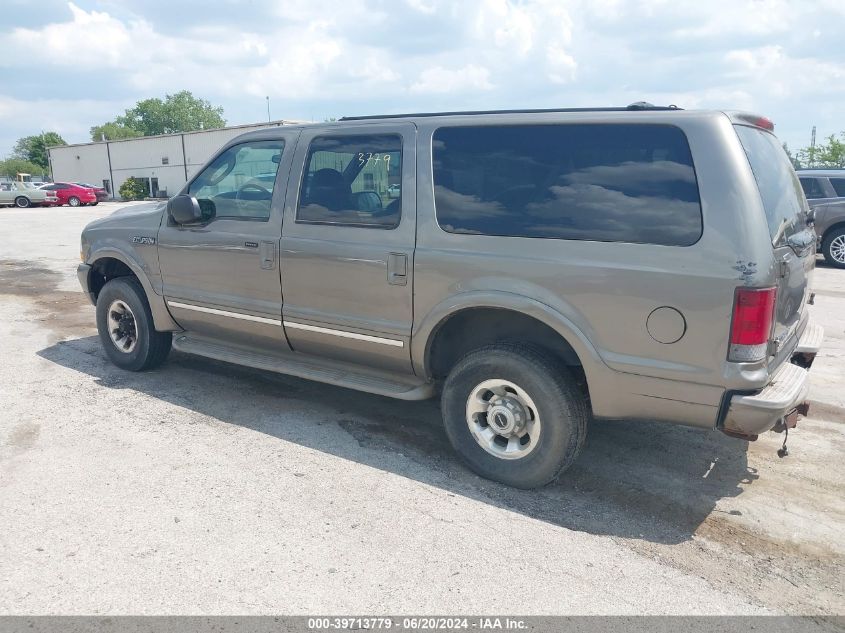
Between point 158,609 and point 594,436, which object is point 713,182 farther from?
point 158,609

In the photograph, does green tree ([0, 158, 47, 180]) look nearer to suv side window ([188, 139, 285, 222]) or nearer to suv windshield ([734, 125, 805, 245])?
suv side window ([188, 139, 285, 222])

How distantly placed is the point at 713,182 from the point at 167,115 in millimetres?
120744

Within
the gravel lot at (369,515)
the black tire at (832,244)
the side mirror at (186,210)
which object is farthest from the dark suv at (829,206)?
the side mirror at (186,210)

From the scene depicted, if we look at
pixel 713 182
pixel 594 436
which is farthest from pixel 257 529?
pixel 713 182

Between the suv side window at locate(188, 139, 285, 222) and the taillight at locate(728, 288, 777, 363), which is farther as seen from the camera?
the suv side window at locate(188, 139, 285, 222)

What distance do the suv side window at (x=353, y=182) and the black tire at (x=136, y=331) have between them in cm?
194

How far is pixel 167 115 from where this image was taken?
363 feet

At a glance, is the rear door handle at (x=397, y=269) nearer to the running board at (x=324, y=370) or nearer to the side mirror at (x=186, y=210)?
the running board at (x=324, y=370)

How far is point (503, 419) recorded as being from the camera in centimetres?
376

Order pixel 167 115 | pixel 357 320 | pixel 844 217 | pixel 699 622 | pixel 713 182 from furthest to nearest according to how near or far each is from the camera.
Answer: pixel 167 115, pixel 844 217, pixel 357 320, pixel 713 182, pixel 699 622

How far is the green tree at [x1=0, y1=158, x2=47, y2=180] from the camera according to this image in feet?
310

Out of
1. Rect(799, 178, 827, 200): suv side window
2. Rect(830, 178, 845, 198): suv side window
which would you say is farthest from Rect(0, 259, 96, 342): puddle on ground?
Rect(830, 178, 845, 198): suv side window

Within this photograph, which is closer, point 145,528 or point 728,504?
point 145,528

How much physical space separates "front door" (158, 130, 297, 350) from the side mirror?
0.13 m
